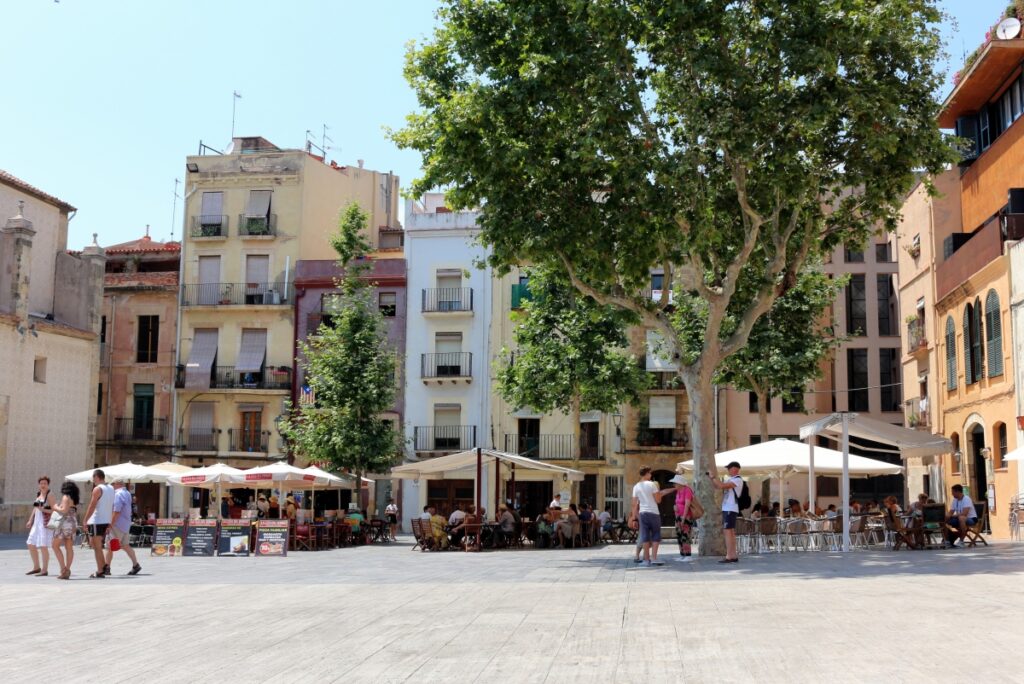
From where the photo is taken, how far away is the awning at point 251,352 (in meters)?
48.5

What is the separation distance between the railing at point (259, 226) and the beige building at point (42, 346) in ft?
25.1

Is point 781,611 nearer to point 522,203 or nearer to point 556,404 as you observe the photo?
point 522,203

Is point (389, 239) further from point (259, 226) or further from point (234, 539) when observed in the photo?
point (234, 539)

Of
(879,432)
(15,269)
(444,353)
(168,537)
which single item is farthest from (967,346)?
(15,269)

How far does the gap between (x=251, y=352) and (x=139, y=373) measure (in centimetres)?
527

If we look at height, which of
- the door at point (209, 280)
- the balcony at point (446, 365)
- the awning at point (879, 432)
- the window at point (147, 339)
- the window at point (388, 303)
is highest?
the door at point (209, 280)

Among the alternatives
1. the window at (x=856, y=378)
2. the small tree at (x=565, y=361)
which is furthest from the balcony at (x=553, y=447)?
the window at (x=856, y=378)

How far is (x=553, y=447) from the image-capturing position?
4603cm

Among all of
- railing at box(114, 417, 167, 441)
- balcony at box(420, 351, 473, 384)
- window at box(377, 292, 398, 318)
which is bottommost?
railing at box(114, 417, 167, 441)

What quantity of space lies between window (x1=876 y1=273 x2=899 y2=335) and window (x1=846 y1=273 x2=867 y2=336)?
715mm

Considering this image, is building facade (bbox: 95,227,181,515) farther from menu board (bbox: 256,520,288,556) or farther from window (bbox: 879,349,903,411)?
window (bbox: 879,349,903,411)

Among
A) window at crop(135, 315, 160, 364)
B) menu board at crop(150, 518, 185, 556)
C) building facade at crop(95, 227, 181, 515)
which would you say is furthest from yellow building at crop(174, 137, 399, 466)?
menu board at crop(150, 518, 185, 556)

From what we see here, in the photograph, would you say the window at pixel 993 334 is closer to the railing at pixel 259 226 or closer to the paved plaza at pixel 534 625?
the paved plaza at pixel 534 625

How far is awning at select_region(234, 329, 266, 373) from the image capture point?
48500 mm
